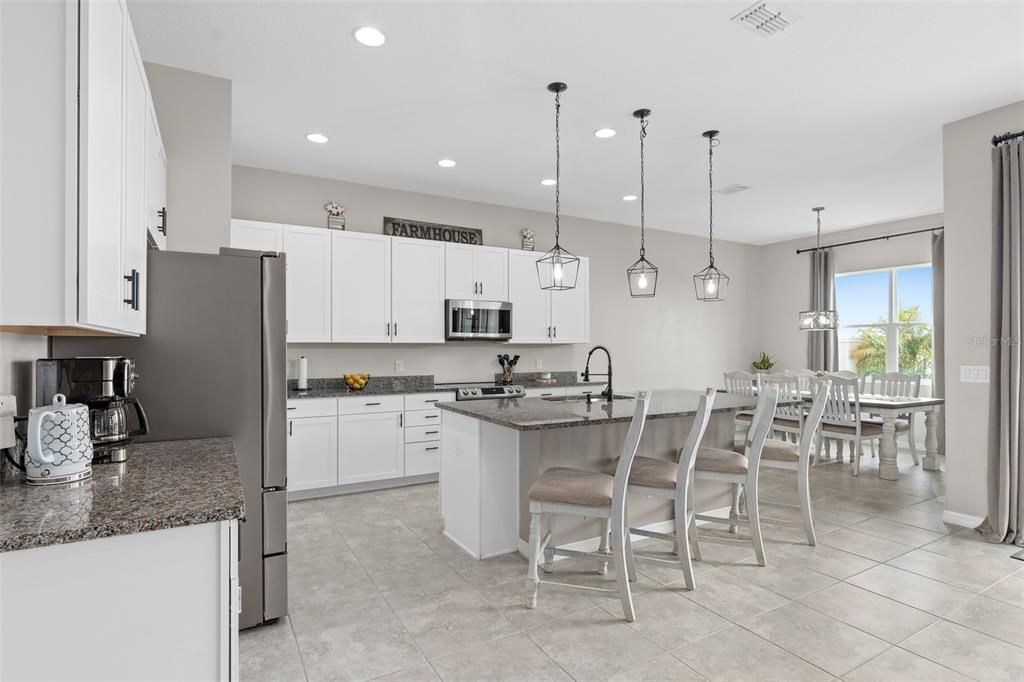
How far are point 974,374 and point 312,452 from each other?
189 inches

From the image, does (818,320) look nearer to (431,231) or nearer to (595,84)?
(595,84)

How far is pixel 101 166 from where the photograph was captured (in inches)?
56.6

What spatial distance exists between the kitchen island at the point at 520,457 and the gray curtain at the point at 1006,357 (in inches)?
64.2

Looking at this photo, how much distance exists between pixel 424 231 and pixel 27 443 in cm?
426

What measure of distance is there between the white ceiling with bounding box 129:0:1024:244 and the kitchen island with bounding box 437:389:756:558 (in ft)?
6.33

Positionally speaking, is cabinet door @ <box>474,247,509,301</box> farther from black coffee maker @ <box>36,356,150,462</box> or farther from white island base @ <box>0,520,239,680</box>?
white island base @ <box>0,520,239,680</box>

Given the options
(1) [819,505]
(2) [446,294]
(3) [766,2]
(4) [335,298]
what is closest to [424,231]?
(2) [446,294]

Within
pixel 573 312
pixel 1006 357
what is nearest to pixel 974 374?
pixel 1006 357

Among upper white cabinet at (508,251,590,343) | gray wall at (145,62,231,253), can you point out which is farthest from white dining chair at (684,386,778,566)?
gray wall at (145,62,231,253)

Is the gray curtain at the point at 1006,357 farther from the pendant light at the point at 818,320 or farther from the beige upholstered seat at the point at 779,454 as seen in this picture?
the pendant light at the point at 818,320

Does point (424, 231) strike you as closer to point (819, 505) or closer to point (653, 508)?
point (653, 508)

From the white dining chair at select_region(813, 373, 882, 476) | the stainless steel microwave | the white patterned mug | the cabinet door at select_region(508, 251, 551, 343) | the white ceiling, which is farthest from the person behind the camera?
the cabinet door at select_region(508, 251, 551, 343)

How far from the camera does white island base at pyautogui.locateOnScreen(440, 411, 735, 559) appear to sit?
3.12m

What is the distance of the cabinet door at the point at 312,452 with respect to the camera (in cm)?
432
